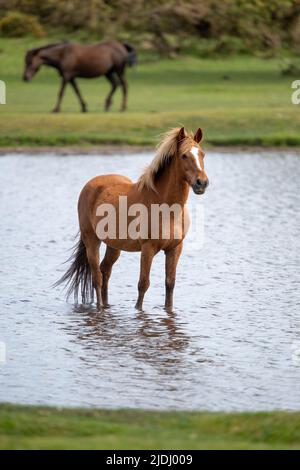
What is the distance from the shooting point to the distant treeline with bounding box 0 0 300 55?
35125 mm

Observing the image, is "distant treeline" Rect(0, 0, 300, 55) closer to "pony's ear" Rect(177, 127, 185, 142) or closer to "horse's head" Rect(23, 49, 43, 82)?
"horse's head" Rect(23, 49, 43, 82)

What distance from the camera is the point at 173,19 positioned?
116ft

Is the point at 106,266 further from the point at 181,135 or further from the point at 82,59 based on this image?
the point at 82,59

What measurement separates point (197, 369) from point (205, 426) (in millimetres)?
1953

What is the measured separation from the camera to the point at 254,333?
10305 millimetres

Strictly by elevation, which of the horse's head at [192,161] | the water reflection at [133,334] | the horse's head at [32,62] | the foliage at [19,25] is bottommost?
the water reflection at [133,334]

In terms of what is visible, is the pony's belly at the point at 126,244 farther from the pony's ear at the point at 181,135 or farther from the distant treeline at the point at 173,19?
→ the distant treeline at the point at 173,19

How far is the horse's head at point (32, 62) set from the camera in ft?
90.6

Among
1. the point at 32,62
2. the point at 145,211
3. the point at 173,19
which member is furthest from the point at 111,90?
the point at 145,211

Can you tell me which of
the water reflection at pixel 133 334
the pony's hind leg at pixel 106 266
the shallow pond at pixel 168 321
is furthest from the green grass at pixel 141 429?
the pony's hind leg at pixel 106 266

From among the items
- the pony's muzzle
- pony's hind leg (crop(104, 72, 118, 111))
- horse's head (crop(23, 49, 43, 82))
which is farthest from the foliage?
the pony's muzzle

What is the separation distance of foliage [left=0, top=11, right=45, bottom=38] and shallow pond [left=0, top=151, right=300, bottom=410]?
17.7m

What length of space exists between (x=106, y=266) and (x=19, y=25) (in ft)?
83.0
